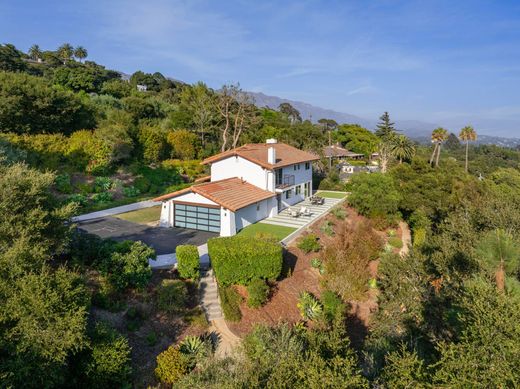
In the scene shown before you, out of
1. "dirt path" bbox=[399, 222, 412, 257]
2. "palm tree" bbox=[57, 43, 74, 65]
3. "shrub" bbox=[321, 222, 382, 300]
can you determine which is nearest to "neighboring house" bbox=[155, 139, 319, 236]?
"shrub" bbox=[321, 222, 382, 300]

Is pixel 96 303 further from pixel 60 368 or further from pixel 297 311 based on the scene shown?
pixel 297 311

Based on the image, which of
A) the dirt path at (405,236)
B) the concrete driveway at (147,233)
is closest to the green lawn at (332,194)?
the dirt path at (405,236)

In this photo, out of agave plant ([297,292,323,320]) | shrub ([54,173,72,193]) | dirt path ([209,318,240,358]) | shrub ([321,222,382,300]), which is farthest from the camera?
shrub ([54,173,72,193])

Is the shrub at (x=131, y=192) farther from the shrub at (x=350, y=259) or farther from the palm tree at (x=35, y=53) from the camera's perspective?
the palm tree at (x=35, y=53)

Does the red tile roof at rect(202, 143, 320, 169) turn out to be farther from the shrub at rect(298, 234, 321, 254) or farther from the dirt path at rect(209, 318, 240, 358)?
the dirt path at rect(209, 318, 240, 358)

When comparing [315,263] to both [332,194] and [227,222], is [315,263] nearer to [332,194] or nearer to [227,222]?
[227,222]

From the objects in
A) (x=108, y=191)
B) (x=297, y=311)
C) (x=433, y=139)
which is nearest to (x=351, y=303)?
(x=297, y=311)

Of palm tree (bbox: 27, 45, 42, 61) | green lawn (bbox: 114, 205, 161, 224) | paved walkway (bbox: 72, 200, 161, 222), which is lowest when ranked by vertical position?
green lawn (bbox: 114, 205, 161, 224)

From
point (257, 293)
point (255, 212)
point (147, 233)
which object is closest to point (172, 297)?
point (257, 293)
